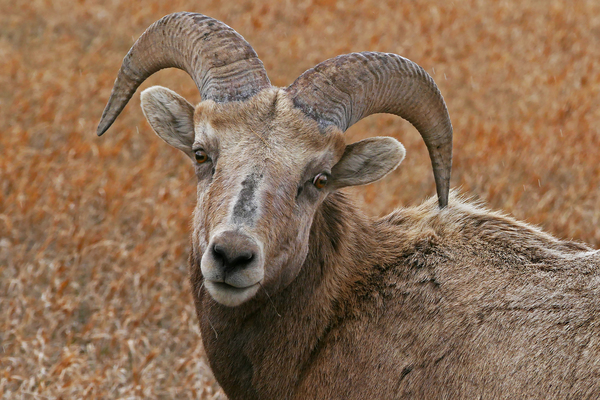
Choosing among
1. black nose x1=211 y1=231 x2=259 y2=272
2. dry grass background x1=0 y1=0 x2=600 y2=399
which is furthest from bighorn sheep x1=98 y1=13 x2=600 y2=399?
dry grass background x1=0 y1=0 x2=600 y2=399

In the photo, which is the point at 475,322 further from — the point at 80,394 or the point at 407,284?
the point at 80,394

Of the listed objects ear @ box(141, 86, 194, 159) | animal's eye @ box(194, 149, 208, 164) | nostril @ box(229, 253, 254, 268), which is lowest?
nostril @ box(229, 253, 254, 268)

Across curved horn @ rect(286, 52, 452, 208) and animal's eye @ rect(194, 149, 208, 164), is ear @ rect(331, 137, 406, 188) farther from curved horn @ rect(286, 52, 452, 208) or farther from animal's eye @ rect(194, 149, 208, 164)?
animal's eye @ rect(194, 149, 208, 164)

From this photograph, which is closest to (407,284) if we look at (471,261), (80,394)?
Answer: (471,261)

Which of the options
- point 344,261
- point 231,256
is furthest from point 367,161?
point 231,256

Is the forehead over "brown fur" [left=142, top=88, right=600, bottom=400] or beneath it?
over

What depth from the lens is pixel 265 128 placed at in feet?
15.5

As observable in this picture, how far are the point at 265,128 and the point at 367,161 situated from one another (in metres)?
0.98

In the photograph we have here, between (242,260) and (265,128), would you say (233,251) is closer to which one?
(242,260)

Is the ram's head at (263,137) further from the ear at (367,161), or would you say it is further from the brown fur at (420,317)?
the brown fur at (420,317)

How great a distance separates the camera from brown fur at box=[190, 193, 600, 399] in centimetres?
456

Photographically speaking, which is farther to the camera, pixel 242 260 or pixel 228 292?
pixel 228 292

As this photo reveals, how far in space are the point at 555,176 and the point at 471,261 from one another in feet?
24.8

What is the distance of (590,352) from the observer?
14.5 ft
